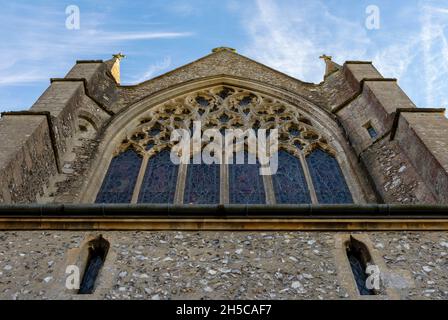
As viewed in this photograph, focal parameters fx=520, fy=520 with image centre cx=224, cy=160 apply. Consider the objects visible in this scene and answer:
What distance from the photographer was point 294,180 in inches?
363

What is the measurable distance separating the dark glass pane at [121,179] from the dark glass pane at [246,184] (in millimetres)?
1746

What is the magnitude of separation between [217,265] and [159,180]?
461cm

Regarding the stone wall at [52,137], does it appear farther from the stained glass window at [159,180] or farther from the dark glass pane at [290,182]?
the dark glass pane at [290,182]

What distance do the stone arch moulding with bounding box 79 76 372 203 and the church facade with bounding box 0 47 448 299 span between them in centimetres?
3

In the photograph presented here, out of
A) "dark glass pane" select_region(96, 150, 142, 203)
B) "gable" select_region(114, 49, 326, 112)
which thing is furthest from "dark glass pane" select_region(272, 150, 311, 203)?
"dark glass pane" select_region(96, 150, 142, 203)

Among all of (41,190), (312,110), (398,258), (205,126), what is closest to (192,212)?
(398,258)

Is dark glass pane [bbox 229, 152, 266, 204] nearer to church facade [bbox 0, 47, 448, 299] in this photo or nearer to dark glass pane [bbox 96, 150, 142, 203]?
church facade [bbox 0, 47, 448, 299]

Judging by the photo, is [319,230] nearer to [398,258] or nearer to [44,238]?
[398,258]

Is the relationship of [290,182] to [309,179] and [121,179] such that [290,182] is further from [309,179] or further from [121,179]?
[121,179]

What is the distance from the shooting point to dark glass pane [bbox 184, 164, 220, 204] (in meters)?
8.67
